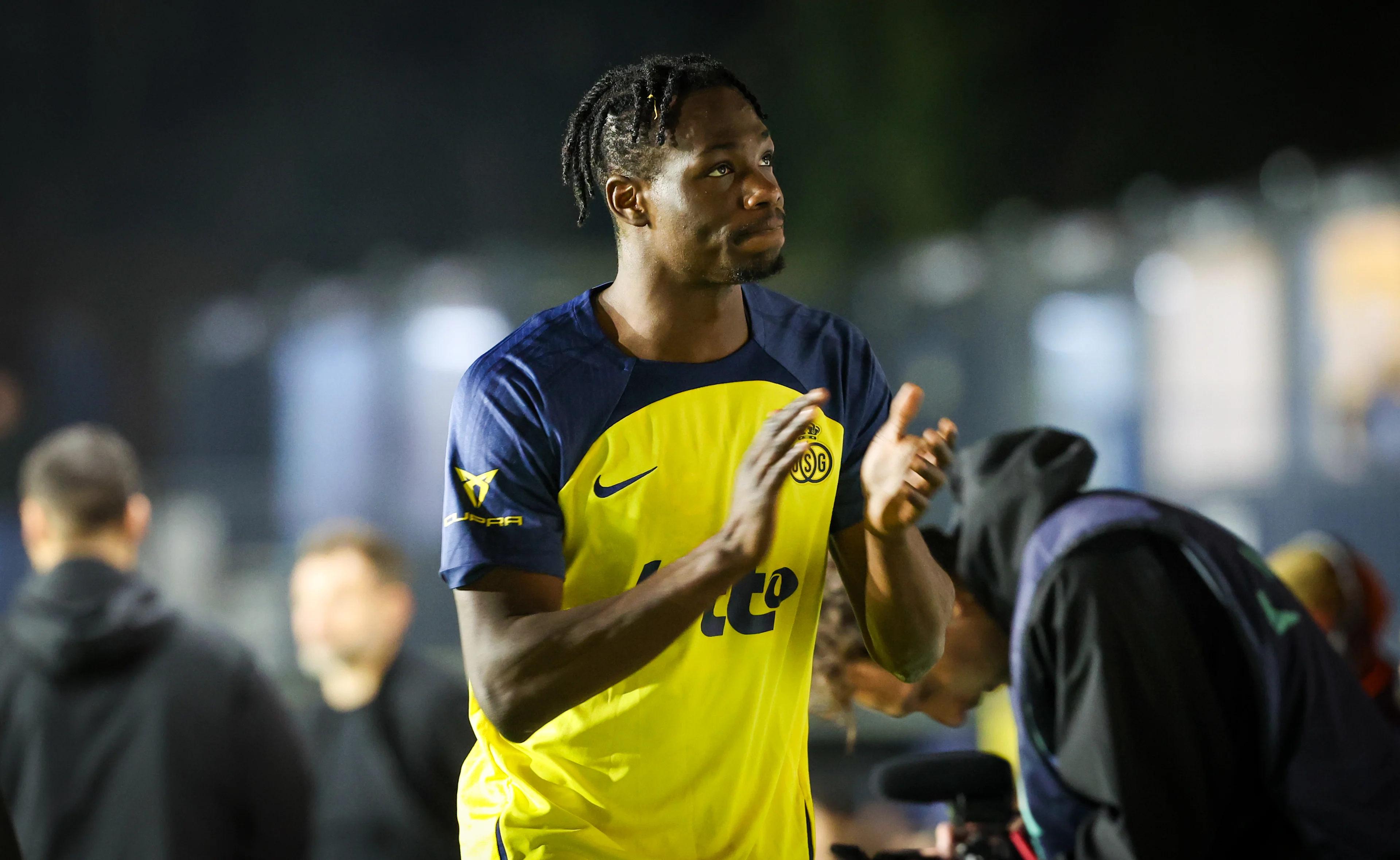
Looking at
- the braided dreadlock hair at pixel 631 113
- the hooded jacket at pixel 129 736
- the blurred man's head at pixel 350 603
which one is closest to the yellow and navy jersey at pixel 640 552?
the braided dreadlock hair at pixel 631 113

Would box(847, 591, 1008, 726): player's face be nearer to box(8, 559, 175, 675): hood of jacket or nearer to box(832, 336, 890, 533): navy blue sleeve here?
box(832, 336, 890, 533): navy blue sleeve

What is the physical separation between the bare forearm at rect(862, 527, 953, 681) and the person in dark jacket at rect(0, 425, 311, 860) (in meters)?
2.03

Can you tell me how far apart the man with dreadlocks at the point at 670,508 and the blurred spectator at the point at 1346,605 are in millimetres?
2418

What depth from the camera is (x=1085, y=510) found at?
2.27m

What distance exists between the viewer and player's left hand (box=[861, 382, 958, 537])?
1.74 metres

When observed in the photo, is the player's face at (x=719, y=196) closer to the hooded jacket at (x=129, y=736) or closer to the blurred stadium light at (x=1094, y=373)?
the hooded jacket at (x=129, y=736)

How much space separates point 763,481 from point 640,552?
250 mm

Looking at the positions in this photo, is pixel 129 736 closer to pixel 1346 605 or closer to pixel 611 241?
pixel 1346 605

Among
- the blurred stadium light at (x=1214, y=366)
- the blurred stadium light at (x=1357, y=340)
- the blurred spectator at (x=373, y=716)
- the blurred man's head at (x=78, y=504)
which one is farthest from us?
the blurred stadium light at (x=1214, y=366)

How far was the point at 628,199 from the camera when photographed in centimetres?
189

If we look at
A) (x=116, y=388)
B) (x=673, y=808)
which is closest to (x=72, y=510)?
(x=673, y=808)

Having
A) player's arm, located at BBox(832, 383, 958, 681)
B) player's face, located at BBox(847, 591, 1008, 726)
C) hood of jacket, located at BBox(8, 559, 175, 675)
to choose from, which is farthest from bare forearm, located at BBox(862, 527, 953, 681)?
hood of jacket, located at BBox(8, 559, 175, 675)

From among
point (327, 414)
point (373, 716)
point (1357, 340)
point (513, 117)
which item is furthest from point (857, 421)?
point (513, 117)

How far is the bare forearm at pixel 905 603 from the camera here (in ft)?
6.06
